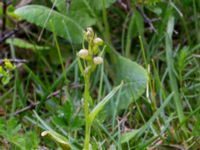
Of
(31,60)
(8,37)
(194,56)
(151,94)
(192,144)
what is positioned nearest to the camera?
(192,144)

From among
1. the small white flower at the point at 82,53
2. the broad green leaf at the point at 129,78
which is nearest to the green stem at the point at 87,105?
the small white flower at the point at 82,53

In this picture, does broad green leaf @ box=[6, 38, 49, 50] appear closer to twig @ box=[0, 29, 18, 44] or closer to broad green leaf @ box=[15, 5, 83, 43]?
twig @ box=[0, 29, 18, 44]

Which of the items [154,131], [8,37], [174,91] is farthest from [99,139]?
[8,37]

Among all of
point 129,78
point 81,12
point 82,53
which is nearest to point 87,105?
point 82,53

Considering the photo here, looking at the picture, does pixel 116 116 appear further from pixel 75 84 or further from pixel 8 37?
pixel 8 37

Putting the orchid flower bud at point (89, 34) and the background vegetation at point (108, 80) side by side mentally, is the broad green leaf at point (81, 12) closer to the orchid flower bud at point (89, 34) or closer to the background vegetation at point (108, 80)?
the background vegetation at point (108, 80)

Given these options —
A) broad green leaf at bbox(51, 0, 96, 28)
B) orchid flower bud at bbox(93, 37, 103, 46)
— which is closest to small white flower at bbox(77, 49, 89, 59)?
orchid flower bud at bbox(93, 37, 103, 46)

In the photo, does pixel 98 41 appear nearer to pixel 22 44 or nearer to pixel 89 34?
pixel 89 34
